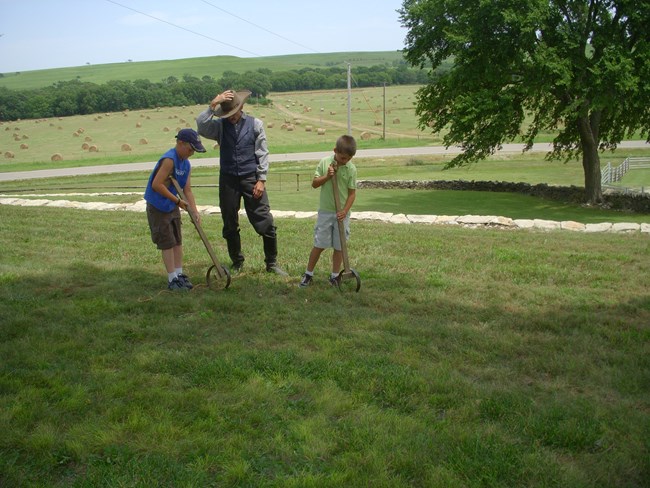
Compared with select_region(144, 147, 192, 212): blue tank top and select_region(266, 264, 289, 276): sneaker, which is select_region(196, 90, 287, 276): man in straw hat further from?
select_region(144, 147, 192, 212): blue tank top

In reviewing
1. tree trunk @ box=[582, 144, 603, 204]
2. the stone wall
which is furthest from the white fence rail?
tree trunk @ box=[582, 144, 603, 204]

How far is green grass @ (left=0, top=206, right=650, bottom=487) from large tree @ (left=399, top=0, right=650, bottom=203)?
11350 millimetres

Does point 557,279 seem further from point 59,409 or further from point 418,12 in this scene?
point 418,12

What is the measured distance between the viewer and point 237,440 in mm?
3582

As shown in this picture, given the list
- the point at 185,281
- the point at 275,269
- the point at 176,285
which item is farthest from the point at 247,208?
the point at 176,285

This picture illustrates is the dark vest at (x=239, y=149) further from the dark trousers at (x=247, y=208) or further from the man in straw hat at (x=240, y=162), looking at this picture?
the dark trousers at (x=247, y=208)

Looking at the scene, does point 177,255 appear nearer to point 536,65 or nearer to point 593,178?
point 536,65

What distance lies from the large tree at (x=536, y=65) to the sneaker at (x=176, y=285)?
14110 millimetres

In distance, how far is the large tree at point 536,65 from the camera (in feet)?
57.3

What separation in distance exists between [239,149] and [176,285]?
1.81m

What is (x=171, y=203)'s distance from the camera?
6.96m

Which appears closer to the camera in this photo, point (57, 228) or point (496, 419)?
point (496, 419)

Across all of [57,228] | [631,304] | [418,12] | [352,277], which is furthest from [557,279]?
[418,12]

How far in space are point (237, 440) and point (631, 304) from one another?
449cm
